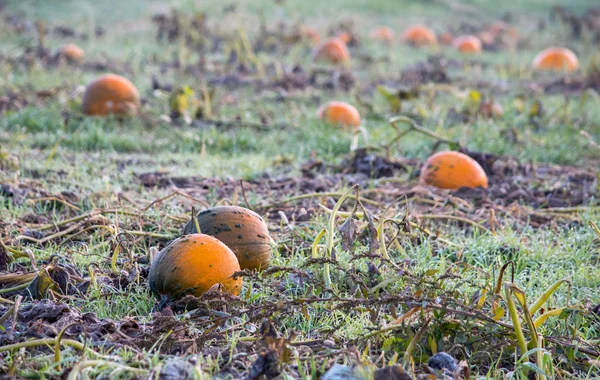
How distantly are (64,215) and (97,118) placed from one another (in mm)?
2972

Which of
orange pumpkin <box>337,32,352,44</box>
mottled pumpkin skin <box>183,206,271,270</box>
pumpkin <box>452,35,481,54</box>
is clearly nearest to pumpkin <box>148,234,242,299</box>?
mottled pumpkin skin <box>183,206,271,270</box>

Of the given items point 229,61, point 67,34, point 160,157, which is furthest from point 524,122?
point 67,34

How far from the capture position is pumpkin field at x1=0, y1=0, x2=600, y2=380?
2600mm

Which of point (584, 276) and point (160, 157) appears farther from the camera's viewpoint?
point (160, 157)

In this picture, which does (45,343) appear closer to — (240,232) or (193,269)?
(193,269)

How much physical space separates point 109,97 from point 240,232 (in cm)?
425

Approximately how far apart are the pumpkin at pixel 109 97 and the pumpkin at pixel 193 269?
4.44m

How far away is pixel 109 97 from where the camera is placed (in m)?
7.15

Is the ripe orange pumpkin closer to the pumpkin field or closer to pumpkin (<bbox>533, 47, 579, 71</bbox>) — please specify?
the pumpkin field

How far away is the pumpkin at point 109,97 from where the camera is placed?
7125 mm

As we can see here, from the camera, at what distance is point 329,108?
7383mm

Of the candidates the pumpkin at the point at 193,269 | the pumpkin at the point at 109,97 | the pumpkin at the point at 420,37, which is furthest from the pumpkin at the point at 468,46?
the pumpkin at the point at 193,269

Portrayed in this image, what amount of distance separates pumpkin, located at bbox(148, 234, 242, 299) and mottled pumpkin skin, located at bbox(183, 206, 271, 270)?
29 centimetres

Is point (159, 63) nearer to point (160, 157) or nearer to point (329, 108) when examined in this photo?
point (329, 108)
